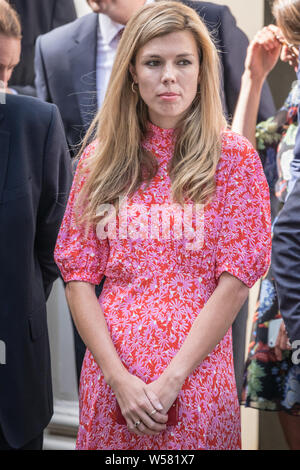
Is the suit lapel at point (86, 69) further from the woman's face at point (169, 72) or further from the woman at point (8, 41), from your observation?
the woman's face at point (169, 72)

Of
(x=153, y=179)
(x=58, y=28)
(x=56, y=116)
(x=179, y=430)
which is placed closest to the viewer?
(x=179, y=430)

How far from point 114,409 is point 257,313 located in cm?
81

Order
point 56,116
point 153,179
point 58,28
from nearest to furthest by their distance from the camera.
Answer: point 153,179 → point 56,116 → point 58,28

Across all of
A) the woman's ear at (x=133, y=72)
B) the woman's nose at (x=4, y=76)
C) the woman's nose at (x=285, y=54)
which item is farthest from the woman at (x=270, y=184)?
the woman's nose at (x=4, y=76)

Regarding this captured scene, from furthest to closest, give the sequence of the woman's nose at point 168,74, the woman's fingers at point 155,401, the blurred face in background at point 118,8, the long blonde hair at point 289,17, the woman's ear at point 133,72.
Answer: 1. the blurred face in background at point 118,8
2. the long blonde hair at point 289,17
3. the woman's ear at point 133,72
4. the woman's nose at point 168,74
5. the woman's fingers at point 155,401

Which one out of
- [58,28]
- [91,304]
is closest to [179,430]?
[91,304]

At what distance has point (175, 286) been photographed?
196cm

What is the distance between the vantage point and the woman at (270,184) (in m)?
2.42

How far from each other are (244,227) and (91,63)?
1.09 metres

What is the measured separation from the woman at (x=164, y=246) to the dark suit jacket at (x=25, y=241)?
33 centimetres

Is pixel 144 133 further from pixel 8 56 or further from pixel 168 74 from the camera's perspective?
pixel 8 56

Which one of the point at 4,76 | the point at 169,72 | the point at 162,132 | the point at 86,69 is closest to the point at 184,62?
the point at 169,72
